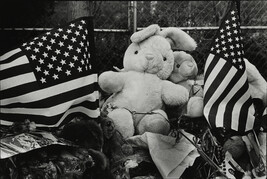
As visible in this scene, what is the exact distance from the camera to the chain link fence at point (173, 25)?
5.24 metres

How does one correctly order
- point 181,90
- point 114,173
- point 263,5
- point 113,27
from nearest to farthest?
point 114,173, point 181,90, point 263,5, point 113,27

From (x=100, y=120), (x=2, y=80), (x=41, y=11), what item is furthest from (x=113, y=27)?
(x=2, y=80)

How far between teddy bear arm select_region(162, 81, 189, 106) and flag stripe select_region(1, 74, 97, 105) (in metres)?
0.92

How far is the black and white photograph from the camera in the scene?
2795 mm

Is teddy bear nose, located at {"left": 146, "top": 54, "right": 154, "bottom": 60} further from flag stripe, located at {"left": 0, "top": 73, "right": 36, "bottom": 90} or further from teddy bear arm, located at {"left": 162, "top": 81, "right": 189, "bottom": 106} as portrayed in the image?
flag stripe, located at {"left": 0, "top": 73, "right": 36, "bottom": 90}

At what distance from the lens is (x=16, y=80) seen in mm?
2781

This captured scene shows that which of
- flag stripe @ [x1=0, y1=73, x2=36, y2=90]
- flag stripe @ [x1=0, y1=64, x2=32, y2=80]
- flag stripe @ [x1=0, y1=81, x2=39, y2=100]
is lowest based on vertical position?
flag stripe @ [x1=0, y1=81, x2=39, y2=100]

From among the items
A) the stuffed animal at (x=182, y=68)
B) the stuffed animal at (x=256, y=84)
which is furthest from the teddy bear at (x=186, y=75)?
the stuffed animal at (x=256, y=84)

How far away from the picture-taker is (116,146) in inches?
129

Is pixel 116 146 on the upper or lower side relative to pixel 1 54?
lower

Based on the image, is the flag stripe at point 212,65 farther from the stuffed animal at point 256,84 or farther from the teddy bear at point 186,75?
the teddy bear at point 186,75

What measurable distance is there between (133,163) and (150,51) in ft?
3.64

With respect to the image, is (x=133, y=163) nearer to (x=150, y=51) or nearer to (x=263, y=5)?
(x=150, y=51)

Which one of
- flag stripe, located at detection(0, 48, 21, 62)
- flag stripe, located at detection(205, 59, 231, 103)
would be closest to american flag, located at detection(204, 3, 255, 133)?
flag stripe, located at detection(205, 59, 231, 103)
